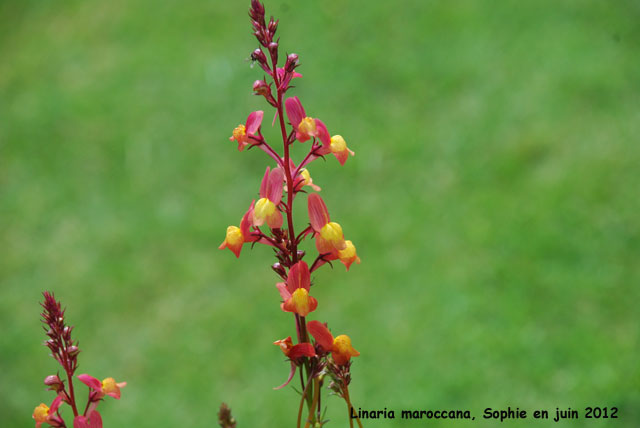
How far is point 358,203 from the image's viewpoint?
3.77 m

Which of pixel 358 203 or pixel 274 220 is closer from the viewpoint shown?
pixel 274 220

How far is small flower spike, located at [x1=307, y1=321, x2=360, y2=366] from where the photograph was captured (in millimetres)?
880

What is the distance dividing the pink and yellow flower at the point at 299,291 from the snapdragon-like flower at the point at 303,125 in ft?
0.48

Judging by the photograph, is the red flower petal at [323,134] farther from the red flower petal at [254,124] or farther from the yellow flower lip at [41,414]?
the yellow flower lip at [41,414]

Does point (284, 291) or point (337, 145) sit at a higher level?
point (337, 145)

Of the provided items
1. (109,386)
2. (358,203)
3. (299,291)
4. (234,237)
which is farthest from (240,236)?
(358,203)

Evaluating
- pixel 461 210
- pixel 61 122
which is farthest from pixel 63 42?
pixel 461 210

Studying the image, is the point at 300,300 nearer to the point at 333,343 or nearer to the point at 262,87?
the point at 333,343

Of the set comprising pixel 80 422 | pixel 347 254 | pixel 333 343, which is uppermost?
pixel 347 254

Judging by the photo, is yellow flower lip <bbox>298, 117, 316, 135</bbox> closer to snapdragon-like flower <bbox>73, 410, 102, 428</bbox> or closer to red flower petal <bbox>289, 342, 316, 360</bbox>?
red flower petal <bbox>289, 342, 316, 360</bbox>

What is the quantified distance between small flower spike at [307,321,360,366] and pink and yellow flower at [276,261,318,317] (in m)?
0.03

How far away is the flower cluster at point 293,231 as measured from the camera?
85cm

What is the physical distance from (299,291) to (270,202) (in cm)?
11

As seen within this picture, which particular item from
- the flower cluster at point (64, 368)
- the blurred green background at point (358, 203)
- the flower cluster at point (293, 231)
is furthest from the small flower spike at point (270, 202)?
the blurred green background at point (358, 203)
